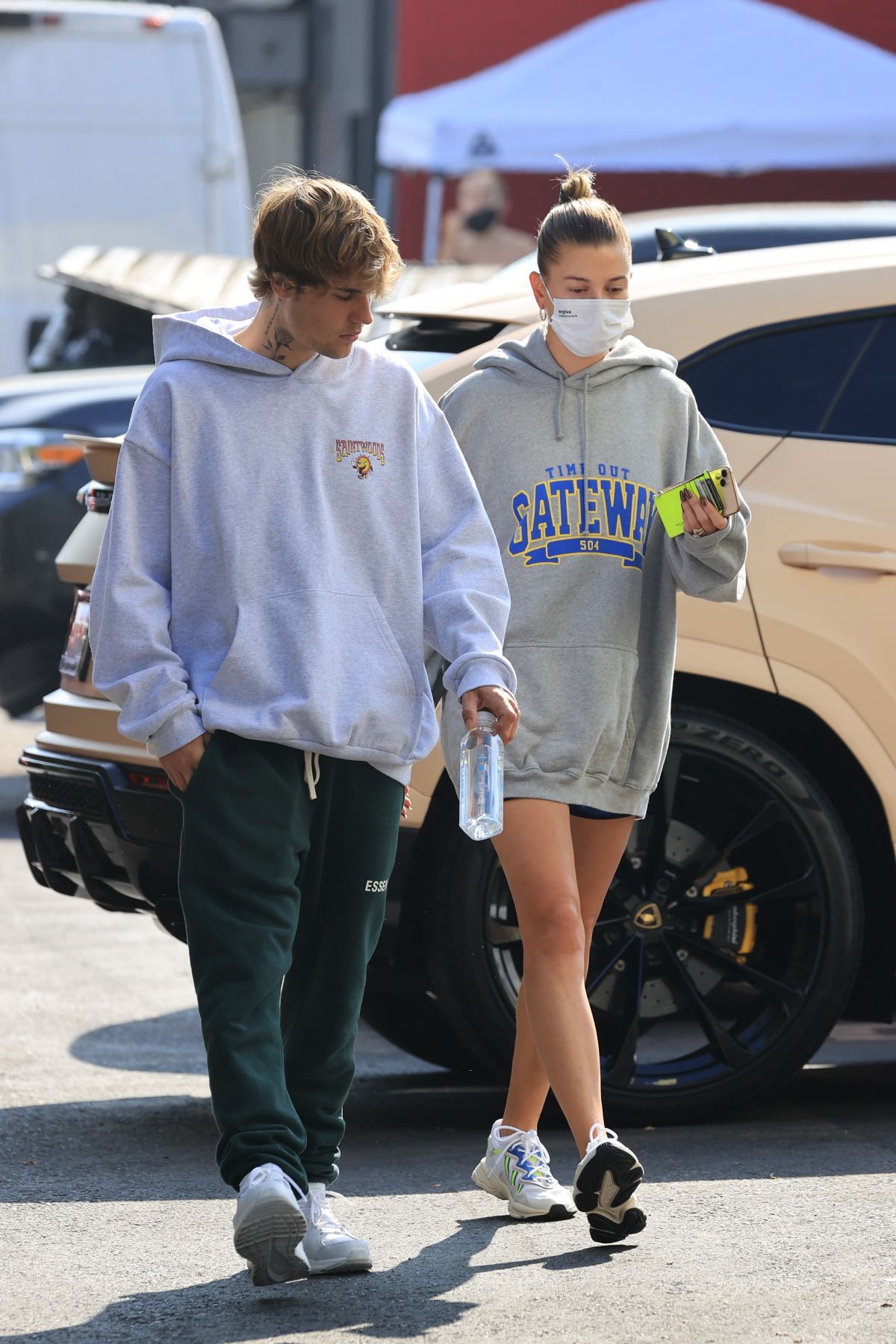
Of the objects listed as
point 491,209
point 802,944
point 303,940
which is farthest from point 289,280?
point 491,209

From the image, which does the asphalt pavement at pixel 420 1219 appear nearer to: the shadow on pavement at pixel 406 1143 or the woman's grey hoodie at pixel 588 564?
the shadow on pavement at pixel 406 1143

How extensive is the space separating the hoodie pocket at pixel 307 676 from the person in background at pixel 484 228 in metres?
9.80

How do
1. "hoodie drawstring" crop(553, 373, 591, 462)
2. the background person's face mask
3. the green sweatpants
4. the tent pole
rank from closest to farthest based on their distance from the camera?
the green sweatpants, "hoodie drawstring" crop(553, 373, 591, 462), the background person's face mask, the tent pole

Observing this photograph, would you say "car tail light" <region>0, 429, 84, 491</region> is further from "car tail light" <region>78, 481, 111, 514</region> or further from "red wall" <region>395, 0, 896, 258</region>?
"red wall" <region>395, 0, 896, 258</region>

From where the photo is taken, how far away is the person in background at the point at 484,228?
13023 millimetres

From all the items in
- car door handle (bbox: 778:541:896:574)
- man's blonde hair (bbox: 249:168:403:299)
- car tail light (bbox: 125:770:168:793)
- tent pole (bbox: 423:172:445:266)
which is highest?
man's blonde hair (bbox: 249:168:403:299)

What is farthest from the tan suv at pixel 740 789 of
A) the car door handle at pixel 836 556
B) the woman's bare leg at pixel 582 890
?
the woman's bare leg at pixel 582 890

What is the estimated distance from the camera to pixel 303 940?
3.53 m

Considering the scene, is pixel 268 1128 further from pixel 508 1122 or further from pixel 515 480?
pixel 515 480

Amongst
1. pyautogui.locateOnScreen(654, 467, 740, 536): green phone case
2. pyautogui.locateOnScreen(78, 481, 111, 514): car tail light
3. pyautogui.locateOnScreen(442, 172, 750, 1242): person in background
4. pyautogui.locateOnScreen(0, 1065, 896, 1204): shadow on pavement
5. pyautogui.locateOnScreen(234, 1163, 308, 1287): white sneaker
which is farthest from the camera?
pyautogui.locateOnScreen(78, 481, 111, 514): car tail light

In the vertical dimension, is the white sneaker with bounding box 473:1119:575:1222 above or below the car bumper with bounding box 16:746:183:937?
below

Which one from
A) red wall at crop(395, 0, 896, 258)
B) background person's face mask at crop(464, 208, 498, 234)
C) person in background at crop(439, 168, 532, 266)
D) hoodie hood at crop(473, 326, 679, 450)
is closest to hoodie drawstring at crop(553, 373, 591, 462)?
hoodie hood at crop(473, 326, 679, 450)

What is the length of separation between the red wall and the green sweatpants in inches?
551

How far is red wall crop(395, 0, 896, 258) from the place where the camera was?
17.0 meters
